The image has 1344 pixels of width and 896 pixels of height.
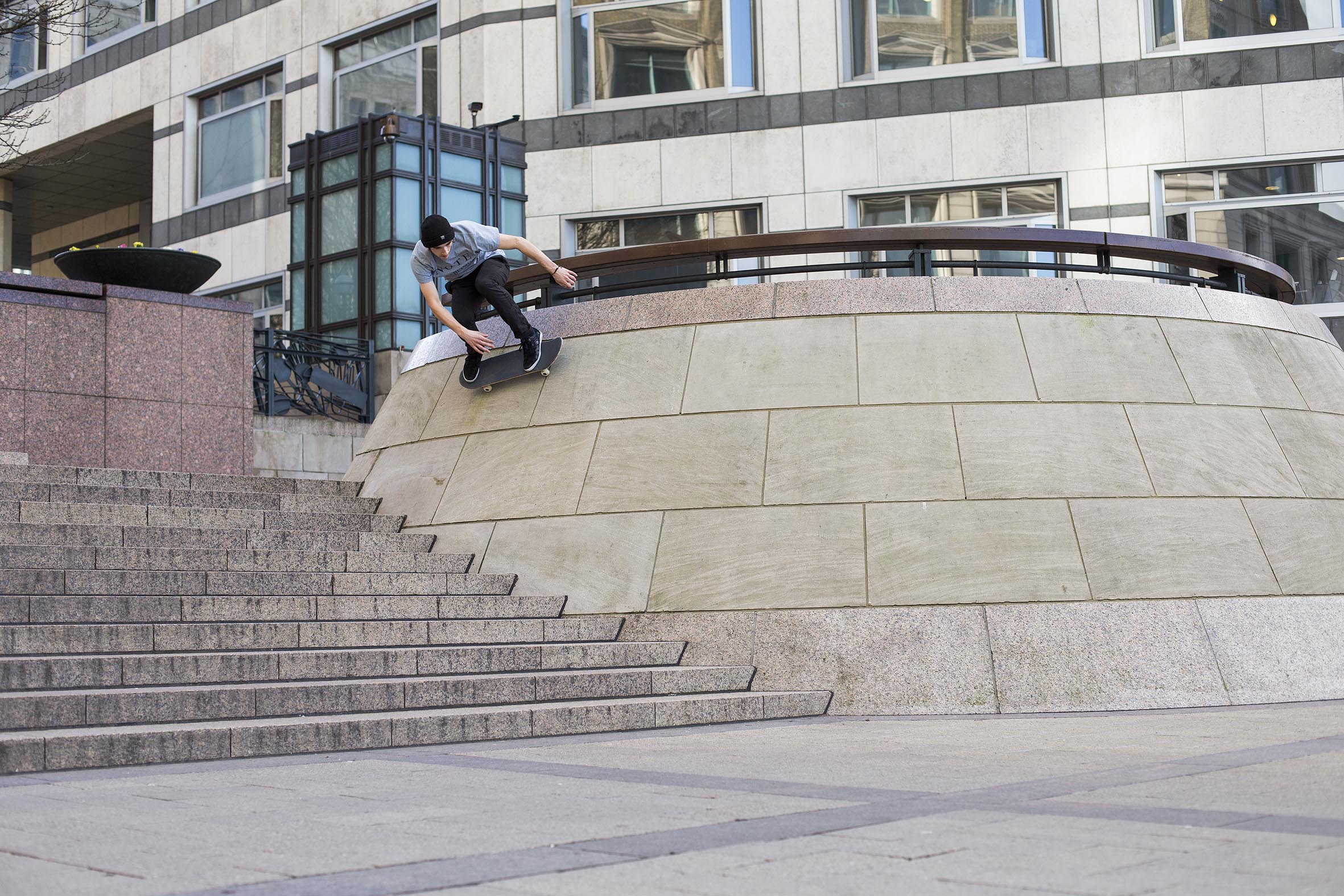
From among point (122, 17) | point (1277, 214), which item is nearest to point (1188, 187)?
point (1277, 214)

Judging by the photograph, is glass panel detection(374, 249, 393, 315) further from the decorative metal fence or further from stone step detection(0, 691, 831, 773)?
stone step detection(0, 691, 831, 773)

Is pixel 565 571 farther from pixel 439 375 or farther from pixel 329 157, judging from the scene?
pixel 329 157

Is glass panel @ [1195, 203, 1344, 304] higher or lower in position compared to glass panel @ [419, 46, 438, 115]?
lower

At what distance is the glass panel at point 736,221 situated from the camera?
24.5 meters

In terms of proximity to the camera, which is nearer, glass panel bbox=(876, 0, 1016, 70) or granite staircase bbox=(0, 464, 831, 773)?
granite staircase bbox=(0, 464, 831, 773)

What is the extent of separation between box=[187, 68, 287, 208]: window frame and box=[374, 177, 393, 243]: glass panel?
8.42m

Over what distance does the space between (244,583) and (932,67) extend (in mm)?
17171

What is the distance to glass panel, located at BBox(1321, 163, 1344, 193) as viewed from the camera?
22.0m

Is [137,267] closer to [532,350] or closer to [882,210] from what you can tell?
[532,350]

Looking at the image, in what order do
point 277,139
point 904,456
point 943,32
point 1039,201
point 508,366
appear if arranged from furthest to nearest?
point 277,139, point 943,32, point 1039,201, point 508,366, point 904,456

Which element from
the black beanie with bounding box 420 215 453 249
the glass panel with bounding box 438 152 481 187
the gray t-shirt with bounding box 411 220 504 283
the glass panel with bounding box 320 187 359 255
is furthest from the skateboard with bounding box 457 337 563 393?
the glass panel with bounding box 320 187 359 255

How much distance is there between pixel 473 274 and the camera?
11.8 m

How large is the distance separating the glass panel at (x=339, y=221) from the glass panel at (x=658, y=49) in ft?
17.3

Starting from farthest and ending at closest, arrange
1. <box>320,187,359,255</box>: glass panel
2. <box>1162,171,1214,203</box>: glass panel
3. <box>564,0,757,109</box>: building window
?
<box>564,0,757,109</box>: building window
<box>1162,171,1214,203</box>: glass panel
<box>320,187,359,255</box>: glass panel
